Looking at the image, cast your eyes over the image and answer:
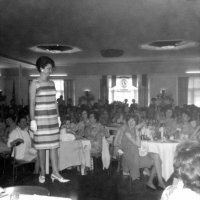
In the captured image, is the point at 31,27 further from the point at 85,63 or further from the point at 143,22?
the point at 85,63

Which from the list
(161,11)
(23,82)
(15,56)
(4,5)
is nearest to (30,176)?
(4,5)

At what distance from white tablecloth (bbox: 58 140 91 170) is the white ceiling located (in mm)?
2297

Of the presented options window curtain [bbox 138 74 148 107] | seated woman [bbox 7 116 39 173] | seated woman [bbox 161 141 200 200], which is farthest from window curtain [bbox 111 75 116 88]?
seated woman [bbox 161 141 200 200]

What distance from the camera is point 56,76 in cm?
1484

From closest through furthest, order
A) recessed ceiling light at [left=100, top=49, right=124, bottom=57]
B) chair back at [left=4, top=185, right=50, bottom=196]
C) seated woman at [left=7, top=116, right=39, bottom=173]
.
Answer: chair back at [left=4, top=185, right=50, bottom=196] < seated woman at [left=7, top=116, right=39, bottom=173] < recessed ceiling light at [left=100, top=49, right=124, bottom=57]

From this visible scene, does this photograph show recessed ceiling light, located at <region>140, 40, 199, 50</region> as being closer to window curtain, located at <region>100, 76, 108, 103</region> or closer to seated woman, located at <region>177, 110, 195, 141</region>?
seated woman, located at <region>177, 110, 195, 141</region>

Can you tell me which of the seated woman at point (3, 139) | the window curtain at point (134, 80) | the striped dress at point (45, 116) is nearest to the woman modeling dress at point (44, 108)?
the striped dress at point (45, 116)

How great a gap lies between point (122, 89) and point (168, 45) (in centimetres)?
567

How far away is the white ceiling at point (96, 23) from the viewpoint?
17.4 ft

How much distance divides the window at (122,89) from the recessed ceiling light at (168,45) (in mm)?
4634

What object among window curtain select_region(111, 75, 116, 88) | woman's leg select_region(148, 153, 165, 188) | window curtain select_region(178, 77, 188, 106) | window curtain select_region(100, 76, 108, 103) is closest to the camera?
woman's leg select_region(148, 153, 165, 188)

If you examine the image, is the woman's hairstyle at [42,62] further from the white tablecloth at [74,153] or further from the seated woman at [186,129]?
the seated woman at [186,129]

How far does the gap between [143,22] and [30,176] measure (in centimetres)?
364

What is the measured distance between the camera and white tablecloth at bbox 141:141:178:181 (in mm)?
4742
